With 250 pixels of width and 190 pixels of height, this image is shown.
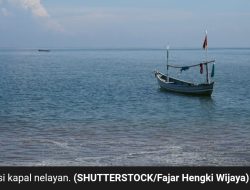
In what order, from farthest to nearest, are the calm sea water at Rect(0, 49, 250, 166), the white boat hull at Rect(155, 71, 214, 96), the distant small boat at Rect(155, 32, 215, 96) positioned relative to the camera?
the white boat hull at Rect(155, 71, 214, 96) → the distant small boat at Rect(155, 32, 215, 96) → the calm sea water at Rect(0, 49, 250, 166)

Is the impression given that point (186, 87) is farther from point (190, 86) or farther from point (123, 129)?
point (123, 129)

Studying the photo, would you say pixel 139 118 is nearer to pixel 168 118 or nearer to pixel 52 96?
pixel 168 118

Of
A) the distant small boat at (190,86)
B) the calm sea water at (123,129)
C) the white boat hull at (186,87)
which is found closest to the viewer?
the calm sea water at (123,129)

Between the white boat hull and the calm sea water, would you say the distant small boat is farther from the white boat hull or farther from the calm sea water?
the calm sea water

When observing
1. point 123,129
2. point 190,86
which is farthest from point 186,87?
point 123,129

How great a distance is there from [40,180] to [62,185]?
2.88ft

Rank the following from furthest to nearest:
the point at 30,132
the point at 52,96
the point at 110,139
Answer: the point at 52,96
the point at 30,132
the point at 110,139

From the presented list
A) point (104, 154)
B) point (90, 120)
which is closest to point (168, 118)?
point (90, 120)

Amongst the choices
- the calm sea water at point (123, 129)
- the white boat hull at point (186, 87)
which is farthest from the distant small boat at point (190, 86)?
the calm sea water at point (123, 129)

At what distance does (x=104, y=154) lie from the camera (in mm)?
32062

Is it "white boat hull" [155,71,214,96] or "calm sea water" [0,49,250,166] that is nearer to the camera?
"calm sea water" [0,49,250,166]

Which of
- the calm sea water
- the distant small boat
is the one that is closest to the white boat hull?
the distant small boat

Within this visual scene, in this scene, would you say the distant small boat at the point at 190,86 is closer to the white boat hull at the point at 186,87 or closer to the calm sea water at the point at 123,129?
the white boat hull at the point at 186,87

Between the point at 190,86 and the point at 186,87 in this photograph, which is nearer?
the point at 190,86
